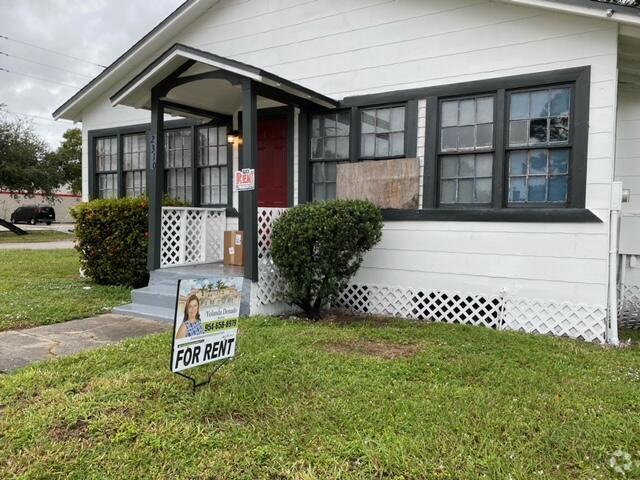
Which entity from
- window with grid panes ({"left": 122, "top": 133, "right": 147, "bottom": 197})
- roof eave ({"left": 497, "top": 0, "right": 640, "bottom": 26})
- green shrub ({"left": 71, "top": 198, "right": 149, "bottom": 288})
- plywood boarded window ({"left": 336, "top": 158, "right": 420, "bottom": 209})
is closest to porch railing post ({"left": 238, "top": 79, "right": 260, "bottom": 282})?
plywood boarded window ({"left": 336, "top": 158, "right": 420, "bottom": 209})

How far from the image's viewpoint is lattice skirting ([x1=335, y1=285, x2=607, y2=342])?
6.14 metres

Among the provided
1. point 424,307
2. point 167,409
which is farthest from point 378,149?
point 167,409

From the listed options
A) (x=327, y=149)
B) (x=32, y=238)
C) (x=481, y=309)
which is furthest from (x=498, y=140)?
(x=32, y=238)

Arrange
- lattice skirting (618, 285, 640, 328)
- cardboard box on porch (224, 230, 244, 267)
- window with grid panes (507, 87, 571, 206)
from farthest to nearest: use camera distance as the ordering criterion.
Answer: cardboard box on porch (224, 230, 244, 267)
lattice skirting (618, 285, 640, 328)
window with grid panes (507, 87, 571, 206)

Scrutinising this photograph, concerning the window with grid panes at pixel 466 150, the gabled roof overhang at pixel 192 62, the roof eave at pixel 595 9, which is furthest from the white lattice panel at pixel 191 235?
the roof eave at pixel 595 9

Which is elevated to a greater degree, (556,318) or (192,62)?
(192,62)

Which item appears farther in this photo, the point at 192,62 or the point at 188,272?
the point at 188,272

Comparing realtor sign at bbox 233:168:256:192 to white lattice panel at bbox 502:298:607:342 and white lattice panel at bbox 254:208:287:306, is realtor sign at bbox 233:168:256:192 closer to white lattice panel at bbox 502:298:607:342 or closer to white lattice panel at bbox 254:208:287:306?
white lattice panel at bbox 254:208:287:306

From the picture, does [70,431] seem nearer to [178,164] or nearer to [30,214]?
[178,164]

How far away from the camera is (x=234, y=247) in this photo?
8227 millimetres

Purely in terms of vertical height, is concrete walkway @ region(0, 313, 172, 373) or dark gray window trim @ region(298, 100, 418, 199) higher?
dark gray window trim @ region(298, 100, 418, 199)

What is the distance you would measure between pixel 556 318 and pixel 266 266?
3.81m

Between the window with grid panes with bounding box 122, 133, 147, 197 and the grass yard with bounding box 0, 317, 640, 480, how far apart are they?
6.26 metres

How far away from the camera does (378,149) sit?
7.50m
